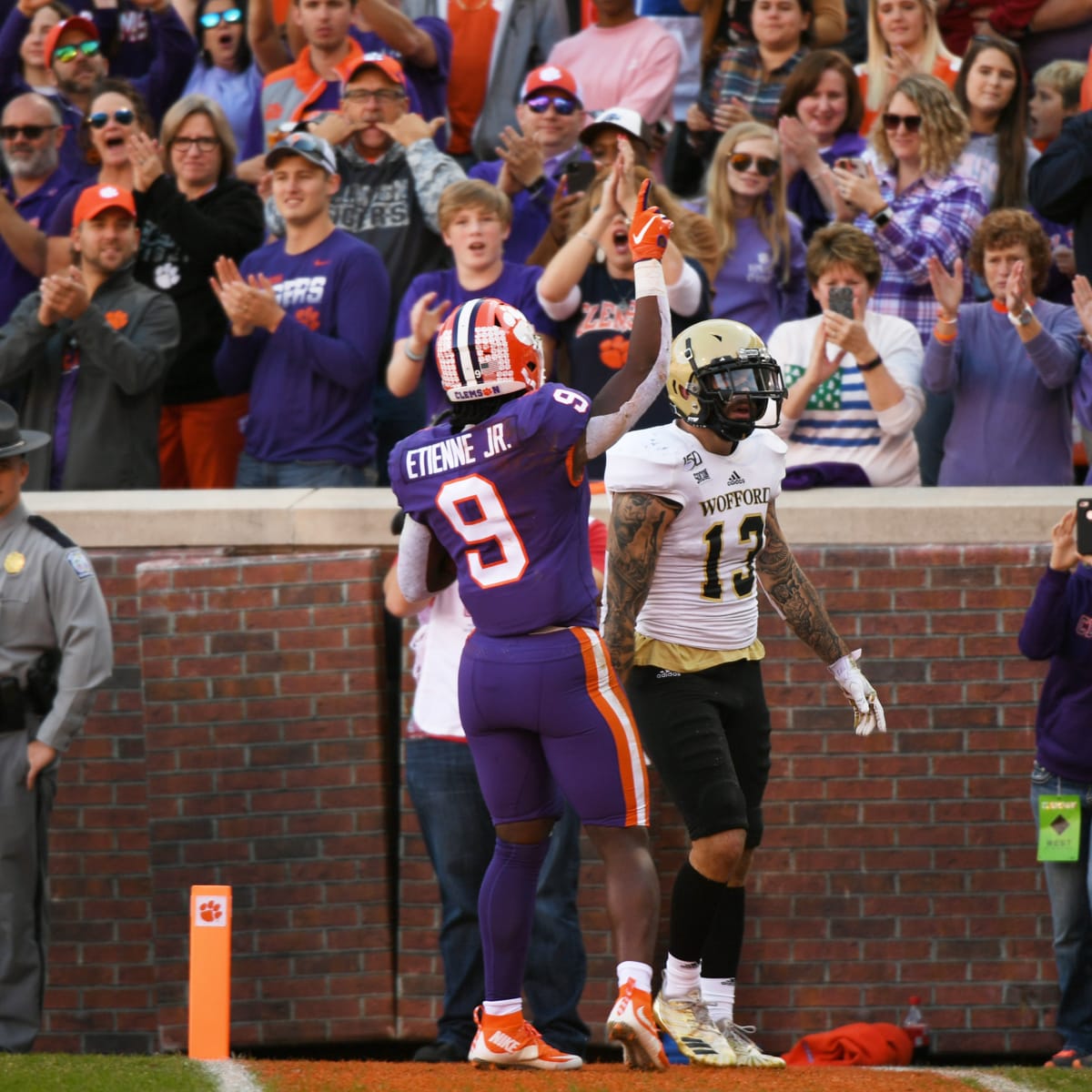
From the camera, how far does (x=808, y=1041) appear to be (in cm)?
742

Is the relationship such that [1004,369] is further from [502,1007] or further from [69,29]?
[69,29]

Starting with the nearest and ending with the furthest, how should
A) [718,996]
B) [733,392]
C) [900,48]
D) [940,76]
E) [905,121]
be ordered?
[733,392] < [718,996] < [905,121] < [900,48] < [940,76]


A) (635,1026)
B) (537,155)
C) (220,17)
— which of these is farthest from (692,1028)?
(220,17)

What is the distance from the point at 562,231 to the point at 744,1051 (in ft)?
14.3

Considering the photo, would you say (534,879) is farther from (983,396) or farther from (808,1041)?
(983,396)

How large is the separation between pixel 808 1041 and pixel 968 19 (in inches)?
238

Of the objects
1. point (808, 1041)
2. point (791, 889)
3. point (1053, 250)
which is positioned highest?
point (1053, 250)

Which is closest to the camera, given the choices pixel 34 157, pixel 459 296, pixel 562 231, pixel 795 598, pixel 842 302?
Answer: pixel 795 598

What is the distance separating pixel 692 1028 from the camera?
19.5 feet

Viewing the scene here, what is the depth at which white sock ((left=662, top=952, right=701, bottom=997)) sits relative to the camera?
592 centimetres

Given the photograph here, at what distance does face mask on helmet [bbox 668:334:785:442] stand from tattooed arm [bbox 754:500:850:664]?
0.48 metres

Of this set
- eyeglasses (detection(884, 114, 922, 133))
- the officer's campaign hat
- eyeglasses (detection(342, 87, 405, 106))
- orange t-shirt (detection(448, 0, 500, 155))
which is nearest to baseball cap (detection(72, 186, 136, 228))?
eyeglasses (detection(342, 87, 405, 106))

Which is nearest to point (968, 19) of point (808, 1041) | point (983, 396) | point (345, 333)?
point (983, 396)

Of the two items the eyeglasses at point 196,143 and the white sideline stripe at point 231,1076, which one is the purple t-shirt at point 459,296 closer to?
the eyeglasses at point 196,143
